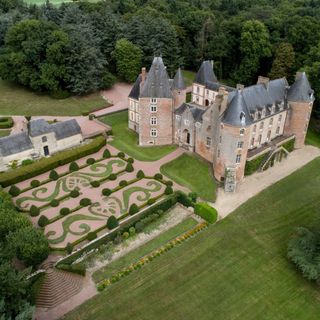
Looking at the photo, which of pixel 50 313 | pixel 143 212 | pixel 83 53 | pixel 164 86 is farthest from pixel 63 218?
pixel 83 53

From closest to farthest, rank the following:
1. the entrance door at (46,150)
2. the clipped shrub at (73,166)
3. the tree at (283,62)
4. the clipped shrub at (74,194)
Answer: the clipped shrub at (74,194), the clipped shrub at (73,166), the entrance door at (46,150), the tree at (283,62)

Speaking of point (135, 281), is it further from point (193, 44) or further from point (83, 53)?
point (193, 44)

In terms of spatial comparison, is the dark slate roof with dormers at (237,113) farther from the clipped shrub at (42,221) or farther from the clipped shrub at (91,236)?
Answer: the clipped shrub at (42,221)

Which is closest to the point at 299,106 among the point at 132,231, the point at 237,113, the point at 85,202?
the point at 237,113

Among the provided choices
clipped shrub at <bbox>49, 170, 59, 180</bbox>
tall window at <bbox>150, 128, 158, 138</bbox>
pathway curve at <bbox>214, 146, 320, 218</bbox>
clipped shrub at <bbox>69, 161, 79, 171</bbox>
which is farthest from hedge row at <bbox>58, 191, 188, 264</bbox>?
clipped shrub at <bbox>69, 161, 79, 171</bbox>

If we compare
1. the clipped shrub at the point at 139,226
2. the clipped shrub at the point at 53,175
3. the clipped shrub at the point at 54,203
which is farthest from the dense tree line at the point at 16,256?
the clipped shrub at the point at 139,226

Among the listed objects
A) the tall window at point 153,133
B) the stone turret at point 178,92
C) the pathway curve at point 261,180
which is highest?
the stone turret at point 178,92
